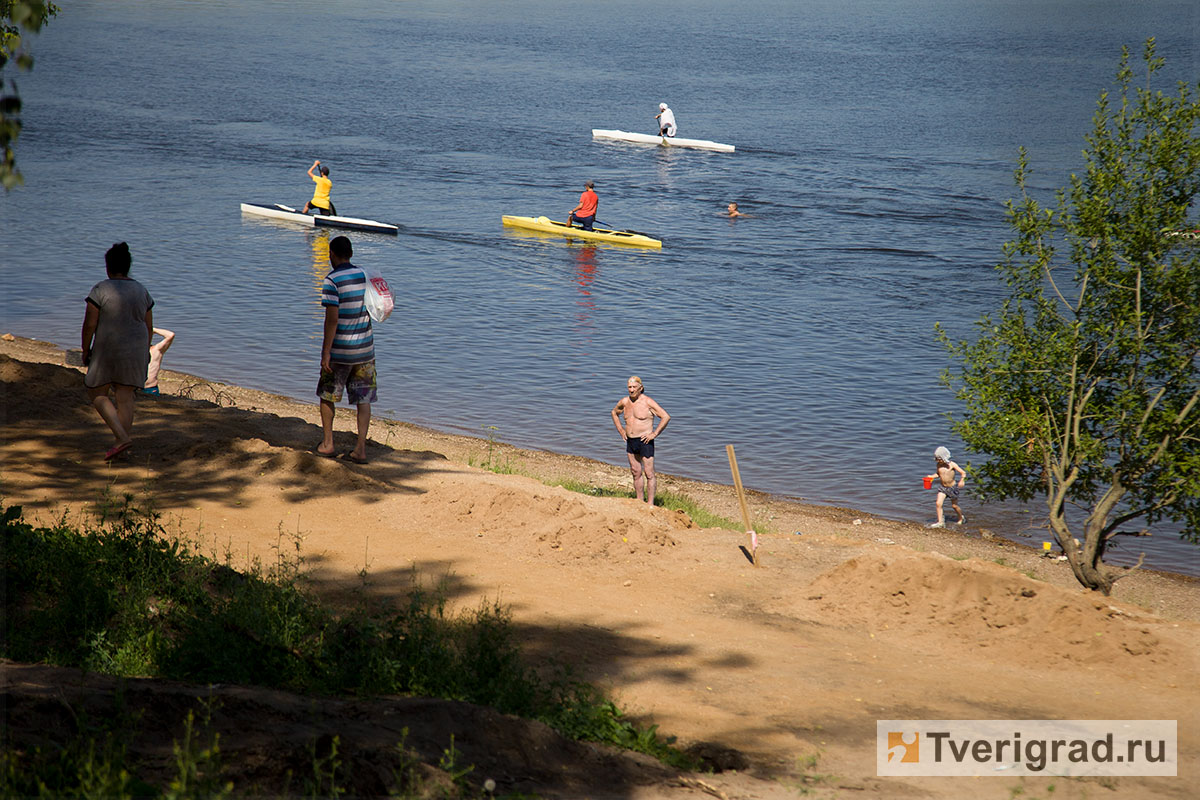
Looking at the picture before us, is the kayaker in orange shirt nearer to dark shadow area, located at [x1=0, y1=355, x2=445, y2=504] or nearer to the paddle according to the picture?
the paddle

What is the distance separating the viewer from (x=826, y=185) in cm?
4047

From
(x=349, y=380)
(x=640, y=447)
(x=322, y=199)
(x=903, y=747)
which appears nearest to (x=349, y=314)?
(x=349, y=380)

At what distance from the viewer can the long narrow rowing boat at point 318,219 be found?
30.5 m

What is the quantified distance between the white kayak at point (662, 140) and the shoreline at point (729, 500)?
33458 mm

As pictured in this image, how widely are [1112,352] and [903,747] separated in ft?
18.4

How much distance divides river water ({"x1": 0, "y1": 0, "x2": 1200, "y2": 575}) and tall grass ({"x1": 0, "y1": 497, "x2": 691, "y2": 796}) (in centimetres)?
945

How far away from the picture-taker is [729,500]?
14438 millimetres

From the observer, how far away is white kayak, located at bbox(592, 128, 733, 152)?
1879 inches

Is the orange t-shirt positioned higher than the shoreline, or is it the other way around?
the orange t-shirt

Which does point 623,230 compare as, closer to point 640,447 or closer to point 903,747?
point 640,447

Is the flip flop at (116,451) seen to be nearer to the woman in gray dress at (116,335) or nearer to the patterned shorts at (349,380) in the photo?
the woman in gray dress at (116,335)

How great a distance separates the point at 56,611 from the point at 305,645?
5.01 feet

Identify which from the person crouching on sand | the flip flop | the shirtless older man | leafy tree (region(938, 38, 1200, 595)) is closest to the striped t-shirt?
the flip flop

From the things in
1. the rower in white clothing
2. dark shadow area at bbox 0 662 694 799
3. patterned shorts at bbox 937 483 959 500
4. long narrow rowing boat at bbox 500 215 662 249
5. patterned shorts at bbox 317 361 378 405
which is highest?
the rower in white clothing
